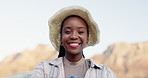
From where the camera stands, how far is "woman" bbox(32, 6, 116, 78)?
2752 mm

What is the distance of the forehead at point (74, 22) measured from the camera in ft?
9.22

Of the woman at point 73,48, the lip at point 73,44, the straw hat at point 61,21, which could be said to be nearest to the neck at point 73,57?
the woman at point 73,48

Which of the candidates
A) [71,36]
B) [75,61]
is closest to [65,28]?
[71,36]

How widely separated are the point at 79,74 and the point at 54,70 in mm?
252

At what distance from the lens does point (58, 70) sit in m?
2.81

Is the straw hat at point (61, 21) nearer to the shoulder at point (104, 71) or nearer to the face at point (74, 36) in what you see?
the face at point (74, 36)

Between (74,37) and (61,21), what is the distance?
379mm

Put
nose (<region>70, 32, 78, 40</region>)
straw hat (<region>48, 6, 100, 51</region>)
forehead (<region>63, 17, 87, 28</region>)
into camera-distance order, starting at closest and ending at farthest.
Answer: nose (<region>70, 32, 78, 40</region>) → forehead (<region>63, 17, 87, 28</region>) → straw hat (<region>48, 6, 100, 51</region>)

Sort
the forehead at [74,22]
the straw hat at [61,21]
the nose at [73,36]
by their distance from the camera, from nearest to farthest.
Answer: the nose at [73,36] < the forehead at [74,22] < the straw hat at [61,21]

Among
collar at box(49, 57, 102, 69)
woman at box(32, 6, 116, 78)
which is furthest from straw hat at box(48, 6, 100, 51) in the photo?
collar at box(49, 57, 102, 69)

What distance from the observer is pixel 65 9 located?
9.72 ft

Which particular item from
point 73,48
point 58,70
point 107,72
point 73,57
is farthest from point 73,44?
point 107,72

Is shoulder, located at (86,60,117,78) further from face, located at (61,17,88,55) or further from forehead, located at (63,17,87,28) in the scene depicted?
forehead, located at (63,17,87,28)

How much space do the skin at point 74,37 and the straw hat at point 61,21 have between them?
8 cm
